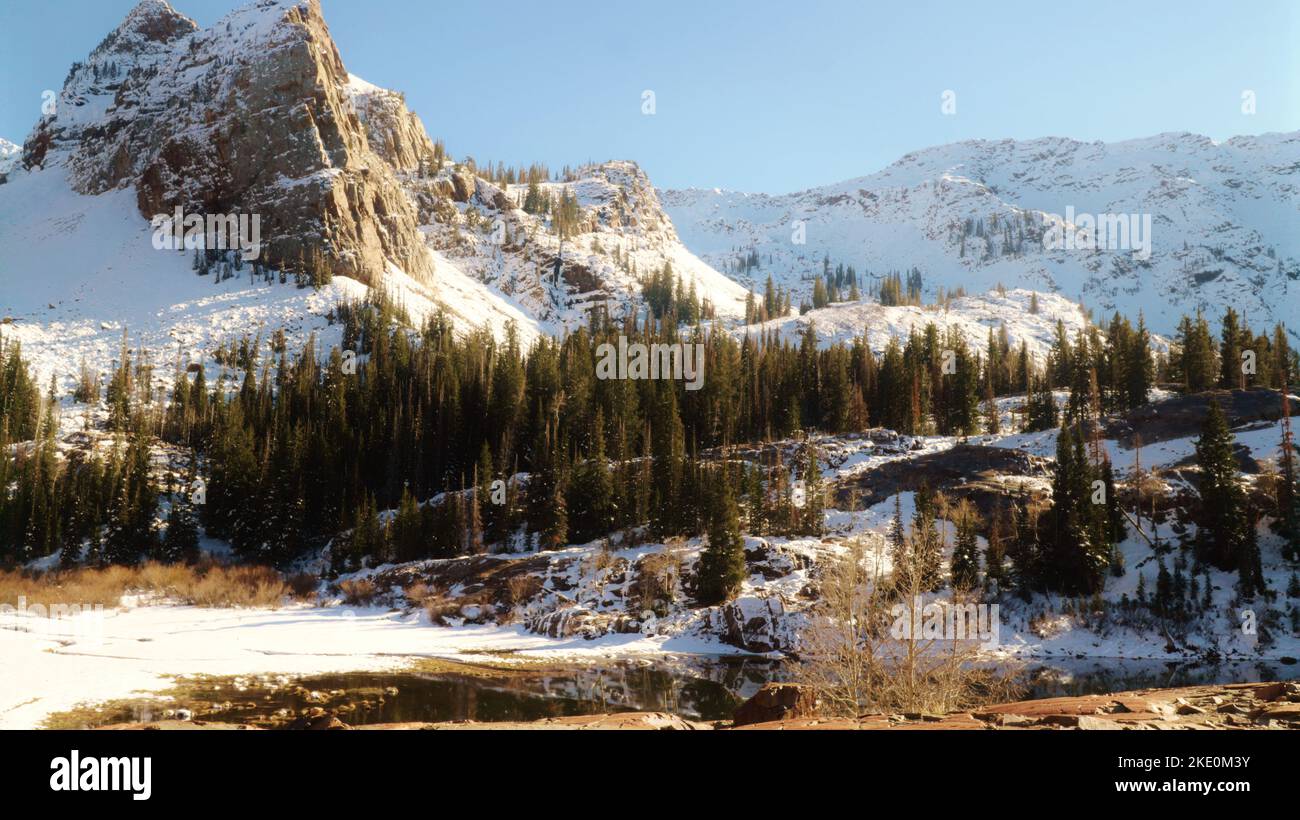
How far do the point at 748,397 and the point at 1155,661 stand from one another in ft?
179

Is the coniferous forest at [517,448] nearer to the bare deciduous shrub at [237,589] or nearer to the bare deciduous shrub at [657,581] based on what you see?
the bare deciduous shrub at [657,581]

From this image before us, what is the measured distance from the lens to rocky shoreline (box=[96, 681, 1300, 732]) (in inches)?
365

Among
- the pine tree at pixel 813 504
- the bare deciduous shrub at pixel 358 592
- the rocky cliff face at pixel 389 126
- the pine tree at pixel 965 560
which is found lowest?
the bare deciduous shrub at pixel 358 592

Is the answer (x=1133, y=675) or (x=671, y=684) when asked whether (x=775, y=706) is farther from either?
(x=1133, y=675)

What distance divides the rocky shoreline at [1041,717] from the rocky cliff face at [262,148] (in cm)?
12298

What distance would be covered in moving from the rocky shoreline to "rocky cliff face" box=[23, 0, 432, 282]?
122978mm

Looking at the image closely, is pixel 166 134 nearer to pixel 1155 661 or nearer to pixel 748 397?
pixel 748 397

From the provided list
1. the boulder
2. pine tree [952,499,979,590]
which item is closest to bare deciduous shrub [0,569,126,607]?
the boulder

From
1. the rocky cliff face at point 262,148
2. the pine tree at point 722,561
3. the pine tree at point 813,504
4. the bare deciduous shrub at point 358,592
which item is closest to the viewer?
the pine tree at point 722,561

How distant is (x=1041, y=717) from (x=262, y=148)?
150 meters

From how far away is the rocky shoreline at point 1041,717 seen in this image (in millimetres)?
9273

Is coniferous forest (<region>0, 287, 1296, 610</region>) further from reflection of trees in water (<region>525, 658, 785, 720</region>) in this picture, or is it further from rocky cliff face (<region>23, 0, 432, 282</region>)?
rocky cliff face (<region>23, 0, 432, 282</region>)

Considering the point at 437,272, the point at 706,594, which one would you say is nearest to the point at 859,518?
the point at 706,594

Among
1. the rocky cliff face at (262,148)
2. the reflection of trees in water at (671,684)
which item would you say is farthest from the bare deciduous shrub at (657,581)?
the rocky cliff face at (262,148)
